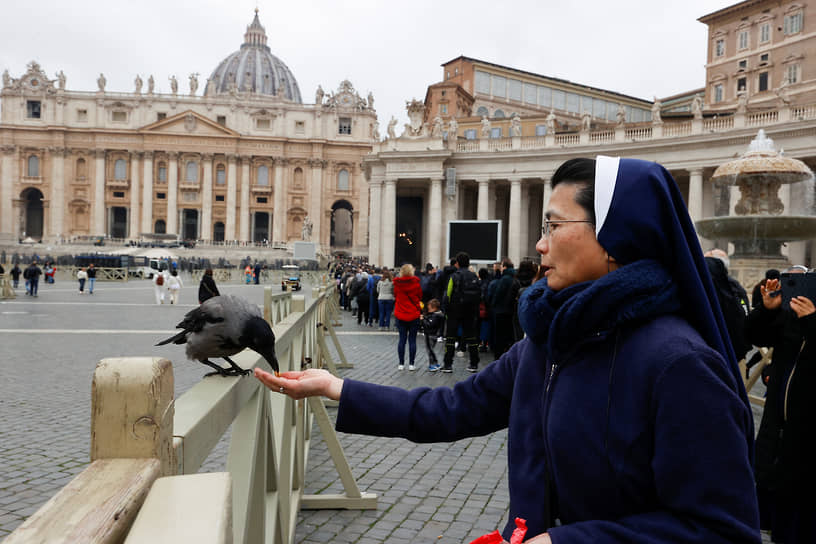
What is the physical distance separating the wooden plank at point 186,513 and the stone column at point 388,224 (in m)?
35.1

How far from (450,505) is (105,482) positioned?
3.69 m

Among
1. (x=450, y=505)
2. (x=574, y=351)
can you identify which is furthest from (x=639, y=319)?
(x=450, y=505)

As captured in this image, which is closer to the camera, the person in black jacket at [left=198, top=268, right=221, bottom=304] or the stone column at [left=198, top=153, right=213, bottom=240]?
the person in black jacket at [left=198, top=268, right=221, bottom=304]

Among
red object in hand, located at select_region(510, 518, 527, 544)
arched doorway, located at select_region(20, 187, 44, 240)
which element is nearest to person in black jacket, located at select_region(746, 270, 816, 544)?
red object in hand, located at select_region(510, 518, 527, 544)

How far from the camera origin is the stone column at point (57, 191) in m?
72.9

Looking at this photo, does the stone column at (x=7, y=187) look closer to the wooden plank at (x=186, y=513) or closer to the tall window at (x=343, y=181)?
the tall window at (x=343, y=181)

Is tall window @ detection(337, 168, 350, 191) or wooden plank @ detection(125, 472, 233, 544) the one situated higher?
tall window @ detection(337, 168, 350, 191)

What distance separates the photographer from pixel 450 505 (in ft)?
14.0

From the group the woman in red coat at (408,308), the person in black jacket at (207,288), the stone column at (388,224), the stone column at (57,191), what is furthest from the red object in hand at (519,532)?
the stone column at (57,191)

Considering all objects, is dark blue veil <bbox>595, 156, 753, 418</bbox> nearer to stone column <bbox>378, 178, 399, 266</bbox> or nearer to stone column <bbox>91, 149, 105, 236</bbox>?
stone column <bbox>378, 178, 399, 266</bbox>

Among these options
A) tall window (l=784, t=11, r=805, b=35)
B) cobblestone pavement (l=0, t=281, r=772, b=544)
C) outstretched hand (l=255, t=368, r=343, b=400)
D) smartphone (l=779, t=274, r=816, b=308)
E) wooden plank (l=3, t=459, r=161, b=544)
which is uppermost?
tall window (l=784, t=11, r=805, b=35)

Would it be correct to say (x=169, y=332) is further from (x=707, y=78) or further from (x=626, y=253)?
(x=707, y=78)

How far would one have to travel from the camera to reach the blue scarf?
1.33 metres

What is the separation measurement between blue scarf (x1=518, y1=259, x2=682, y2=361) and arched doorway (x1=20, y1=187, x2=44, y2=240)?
8763 cm
